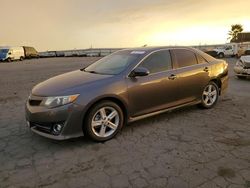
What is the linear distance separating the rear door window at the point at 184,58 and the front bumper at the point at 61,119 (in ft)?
8.20

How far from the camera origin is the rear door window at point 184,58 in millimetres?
5383

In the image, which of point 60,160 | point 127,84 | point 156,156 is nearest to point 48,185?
point 60,160

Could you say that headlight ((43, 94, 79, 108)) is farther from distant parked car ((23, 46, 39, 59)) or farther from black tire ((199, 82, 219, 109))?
distant parked car ((23, 46, 39, 59))

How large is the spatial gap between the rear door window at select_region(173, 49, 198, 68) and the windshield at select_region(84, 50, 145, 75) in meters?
0.86

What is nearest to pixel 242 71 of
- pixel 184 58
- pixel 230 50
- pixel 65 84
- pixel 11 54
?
pixel 184 58

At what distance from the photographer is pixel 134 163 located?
11.5ft

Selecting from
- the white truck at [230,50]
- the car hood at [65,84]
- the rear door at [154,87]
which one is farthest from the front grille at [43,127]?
the white truck at [230,50]

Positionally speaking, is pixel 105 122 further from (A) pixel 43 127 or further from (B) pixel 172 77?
(B) pixel 172 77

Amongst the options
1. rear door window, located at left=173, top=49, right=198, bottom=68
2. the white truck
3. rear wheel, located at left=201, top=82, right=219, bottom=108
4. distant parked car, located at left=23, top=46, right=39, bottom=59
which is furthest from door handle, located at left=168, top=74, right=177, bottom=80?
distant parked car, located at left=23, top=46, right=39, bottom=59

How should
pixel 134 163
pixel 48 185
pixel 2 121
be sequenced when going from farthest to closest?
pixel 2 121, pixel 134 163, pixel 48 185

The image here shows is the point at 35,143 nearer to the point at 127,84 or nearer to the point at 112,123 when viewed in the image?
the point at 112,123

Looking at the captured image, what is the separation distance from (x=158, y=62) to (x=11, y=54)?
106 ft

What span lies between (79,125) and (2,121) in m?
2.42

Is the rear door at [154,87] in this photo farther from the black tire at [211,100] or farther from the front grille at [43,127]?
the front grille at [43,127]
